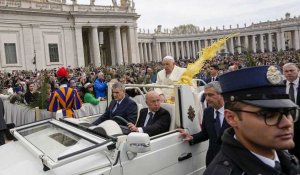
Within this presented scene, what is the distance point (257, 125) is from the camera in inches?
77.3

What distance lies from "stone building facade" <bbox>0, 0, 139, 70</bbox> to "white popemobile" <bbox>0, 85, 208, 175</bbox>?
36.3 m

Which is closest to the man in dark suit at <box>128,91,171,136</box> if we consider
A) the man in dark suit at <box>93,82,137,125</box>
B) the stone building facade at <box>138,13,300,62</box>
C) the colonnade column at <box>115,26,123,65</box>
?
the man in dark suit at <box>93,82,137,125</box>

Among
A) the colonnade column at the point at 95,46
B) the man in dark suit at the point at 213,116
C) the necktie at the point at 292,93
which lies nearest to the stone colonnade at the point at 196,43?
the colonnade column at the point at 95,46

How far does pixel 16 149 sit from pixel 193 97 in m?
2.84

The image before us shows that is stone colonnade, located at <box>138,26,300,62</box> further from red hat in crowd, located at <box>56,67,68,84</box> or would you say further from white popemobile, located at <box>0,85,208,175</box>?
white popemobile, located at <box>0,85,208,175</box>

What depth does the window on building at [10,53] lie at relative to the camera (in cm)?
3925

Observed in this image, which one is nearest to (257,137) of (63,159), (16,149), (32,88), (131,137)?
(131,137)

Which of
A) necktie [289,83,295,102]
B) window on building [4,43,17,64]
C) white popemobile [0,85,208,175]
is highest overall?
window on building [4,43,17,64]

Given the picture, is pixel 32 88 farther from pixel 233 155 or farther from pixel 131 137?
pixel 233 155

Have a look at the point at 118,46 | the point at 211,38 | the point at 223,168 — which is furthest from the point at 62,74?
the point at 211,38

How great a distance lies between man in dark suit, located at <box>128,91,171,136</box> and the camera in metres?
5.30

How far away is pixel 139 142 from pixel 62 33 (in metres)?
44.7

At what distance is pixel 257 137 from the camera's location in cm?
197

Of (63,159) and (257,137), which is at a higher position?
(257,137)
